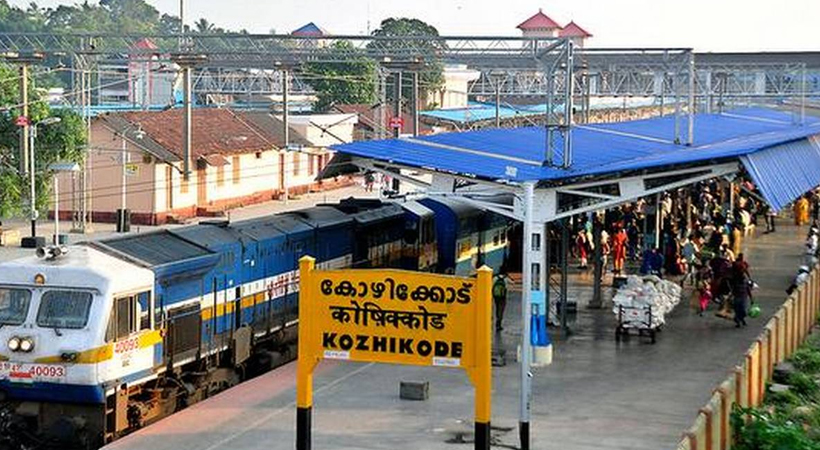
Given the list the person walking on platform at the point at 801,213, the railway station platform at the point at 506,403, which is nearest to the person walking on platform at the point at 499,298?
the railway station platform at the point at 506,403

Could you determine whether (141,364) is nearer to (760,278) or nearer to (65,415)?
(65,415)

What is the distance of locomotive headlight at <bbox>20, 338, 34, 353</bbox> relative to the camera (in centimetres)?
1712

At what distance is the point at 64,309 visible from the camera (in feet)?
56.7

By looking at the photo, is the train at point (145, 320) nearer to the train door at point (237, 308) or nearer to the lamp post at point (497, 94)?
the train door at point (237, 308)

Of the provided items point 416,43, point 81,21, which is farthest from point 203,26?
point 416,43

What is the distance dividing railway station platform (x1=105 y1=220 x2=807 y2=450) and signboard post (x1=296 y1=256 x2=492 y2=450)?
110 inches

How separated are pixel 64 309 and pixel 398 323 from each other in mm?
5649

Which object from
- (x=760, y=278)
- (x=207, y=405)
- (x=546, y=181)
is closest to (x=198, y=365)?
(x=207, y=405)

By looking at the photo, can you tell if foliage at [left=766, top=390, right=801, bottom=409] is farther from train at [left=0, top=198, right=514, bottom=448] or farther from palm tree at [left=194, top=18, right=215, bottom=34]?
palm tree at [left=194, top=18, right=215, bottom=34]

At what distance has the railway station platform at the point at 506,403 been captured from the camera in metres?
17.1

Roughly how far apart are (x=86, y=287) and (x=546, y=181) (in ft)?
30.3

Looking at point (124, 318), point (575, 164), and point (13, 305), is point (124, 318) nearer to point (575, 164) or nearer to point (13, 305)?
point (13, 305)

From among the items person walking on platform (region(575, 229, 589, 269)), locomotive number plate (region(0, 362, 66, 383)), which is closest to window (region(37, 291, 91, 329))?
locomotive number plate (region(0, 362, 66, 383))

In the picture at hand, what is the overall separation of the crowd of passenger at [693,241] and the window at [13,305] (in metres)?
14.4
